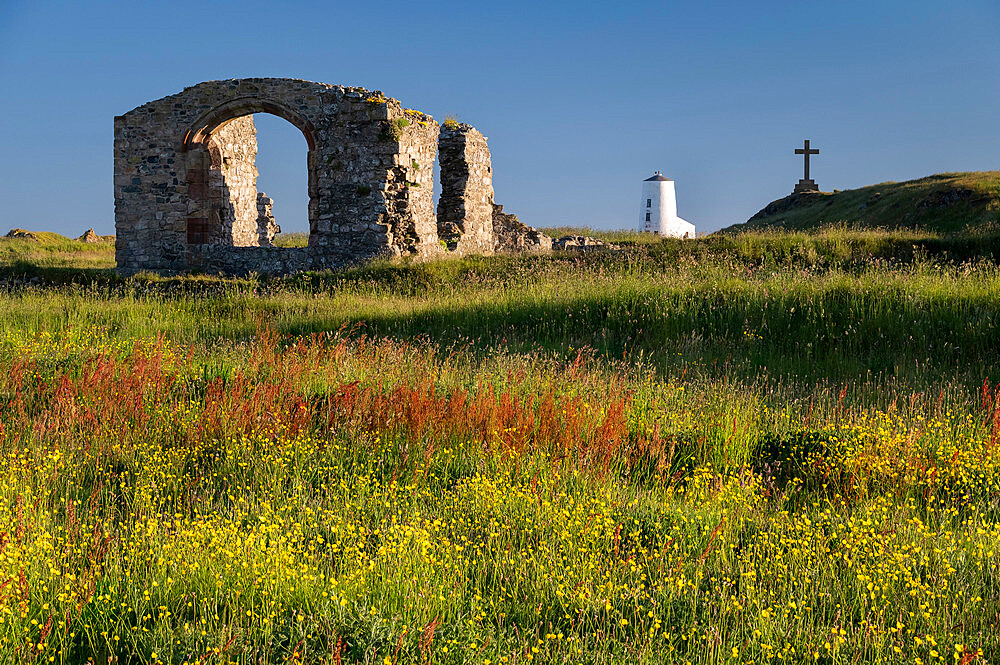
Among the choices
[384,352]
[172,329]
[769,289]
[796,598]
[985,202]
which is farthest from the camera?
[985,202]

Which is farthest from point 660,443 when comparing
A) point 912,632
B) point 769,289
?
point 769,289

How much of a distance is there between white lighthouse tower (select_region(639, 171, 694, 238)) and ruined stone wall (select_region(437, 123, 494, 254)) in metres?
25.2

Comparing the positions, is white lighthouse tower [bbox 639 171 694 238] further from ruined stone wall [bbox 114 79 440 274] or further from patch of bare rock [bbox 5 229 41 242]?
patch of bare rock [bbox 5 229 41 242]

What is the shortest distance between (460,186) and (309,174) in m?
4.51

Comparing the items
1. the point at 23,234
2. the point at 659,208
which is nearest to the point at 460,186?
the point at 23,234

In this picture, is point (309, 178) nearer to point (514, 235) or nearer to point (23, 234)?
point (514, 235)

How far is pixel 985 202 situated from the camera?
2327 centimetres

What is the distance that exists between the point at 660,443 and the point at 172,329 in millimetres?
8090

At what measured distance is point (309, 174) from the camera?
60.7ft

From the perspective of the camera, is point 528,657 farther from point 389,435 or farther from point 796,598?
point 389,435

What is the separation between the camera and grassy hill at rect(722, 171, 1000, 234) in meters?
22.8

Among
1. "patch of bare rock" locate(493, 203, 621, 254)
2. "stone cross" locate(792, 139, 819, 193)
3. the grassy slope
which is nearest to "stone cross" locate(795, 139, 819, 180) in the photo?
"stone cross" locate(792, 139, 819, 193)

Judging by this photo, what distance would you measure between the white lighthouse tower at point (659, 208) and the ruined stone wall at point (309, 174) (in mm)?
28595

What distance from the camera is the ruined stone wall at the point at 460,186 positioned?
21.1 metres
